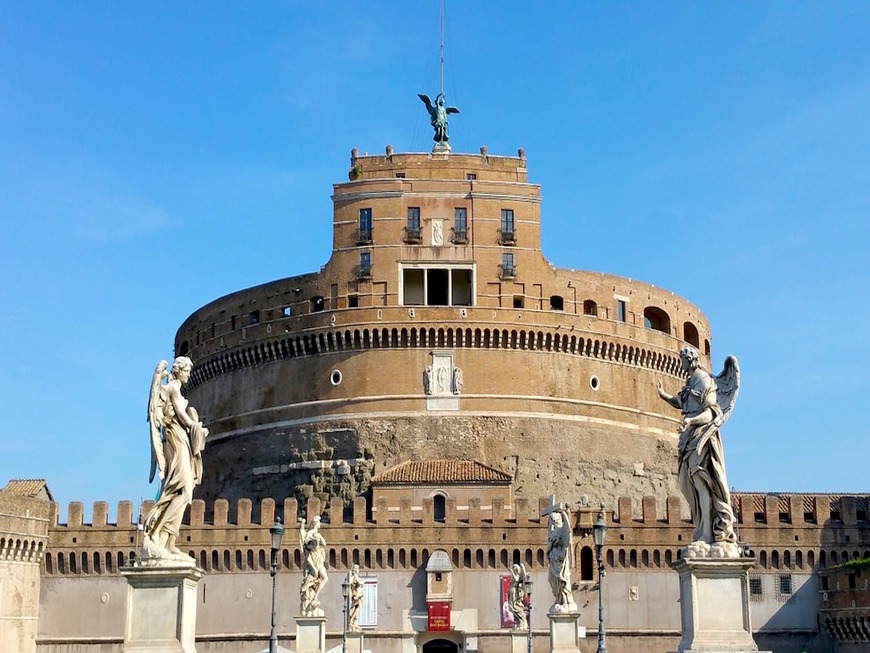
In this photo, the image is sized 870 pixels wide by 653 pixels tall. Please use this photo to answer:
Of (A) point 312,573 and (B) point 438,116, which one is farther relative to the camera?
(B) point 438,116

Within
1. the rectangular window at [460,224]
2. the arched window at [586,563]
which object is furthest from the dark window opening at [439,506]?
the rectangular window at [460,224]

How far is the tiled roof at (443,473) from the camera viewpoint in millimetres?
53000

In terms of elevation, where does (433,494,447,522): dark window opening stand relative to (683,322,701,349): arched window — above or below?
below

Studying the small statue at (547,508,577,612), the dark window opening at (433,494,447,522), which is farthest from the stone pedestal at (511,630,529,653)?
the small statue at (547,508,577,612)

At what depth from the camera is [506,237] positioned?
192 feet

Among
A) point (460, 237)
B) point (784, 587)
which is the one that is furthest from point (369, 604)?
point (460, 237)

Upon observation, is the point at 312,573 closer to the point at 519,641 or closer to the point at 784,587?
the point at 519,641

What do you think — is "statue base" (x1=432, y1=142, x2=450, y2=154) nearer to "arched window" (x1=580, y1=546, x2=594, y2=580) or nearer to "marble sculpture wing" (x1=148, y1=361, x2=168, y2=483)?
"arched window" (x1=580, y1=546, x2=594, y2=580)

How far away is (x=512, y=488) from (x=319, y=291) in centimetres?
1240

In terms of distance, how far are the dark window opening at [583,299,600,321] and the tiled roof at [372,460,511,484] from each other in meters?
9.14

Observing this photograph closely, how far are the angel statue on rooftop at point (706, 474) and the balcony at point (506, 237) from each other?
149 feet

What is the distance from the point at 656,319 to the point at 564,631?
127 feet

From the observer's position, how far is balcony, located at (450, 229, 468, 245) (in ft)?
190

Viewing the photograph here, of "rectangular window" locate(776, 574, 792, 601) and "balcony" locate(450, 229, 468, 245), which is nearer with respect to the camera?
"rectangular window" locate(776, 574, 792, 601)
